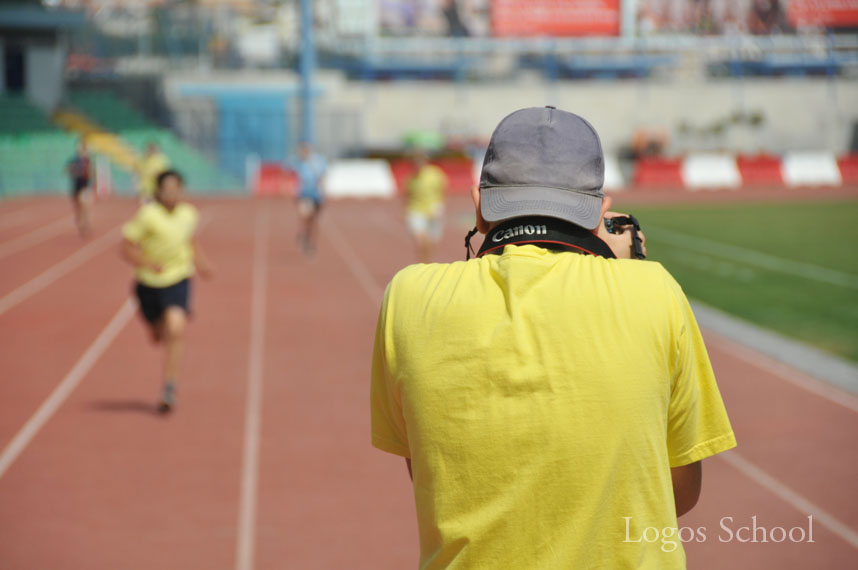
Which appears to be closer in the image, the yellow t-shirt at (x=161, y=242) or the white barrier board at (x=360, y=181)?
the yellow t-shirt at (x=161, y=242)

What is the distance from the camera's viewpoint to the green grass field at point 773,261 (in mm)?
13461

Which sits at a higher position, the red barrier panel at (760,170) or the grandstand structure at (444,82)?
the grandstand structure at (444,82)

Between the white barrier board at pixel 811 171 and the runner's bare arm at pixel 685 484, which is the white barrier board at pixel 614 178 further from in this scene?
the runner's bare arm at pixel 685 484

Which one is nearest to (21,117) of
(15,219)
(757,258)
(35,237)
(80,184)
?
(15,219)

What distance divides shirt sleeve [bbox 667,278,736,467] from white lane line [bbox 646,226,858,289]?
1525 cm

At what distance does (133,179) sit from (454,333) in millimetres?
35431

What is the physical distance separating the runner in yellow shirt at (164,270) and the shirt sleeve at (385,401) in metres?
7.16

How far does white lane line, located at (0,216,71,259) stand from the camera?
21.1 metres

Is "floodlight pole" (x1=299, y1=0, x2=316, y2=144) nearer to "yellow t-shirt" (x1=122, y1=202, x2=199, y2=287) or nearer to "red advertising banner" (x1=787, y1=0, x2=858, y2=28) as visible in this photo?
"yellow t-shirt" (x1=122, y1=202, x2=199, y2=287)

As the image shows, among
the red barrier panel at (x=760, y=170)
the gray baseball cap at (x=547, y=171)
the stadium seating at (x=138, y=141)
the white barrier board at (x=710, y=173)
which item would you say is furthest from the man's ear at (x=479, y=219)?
the red barrier panel at (x=760, y=170)

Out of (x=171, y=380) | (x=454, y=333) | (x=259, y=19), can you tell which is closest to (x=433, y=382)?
(x=454, y=333)

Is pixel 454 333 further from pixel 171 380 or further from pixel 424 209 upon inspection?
pixel 424 209

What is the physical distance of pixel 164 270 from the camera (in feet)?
29.9

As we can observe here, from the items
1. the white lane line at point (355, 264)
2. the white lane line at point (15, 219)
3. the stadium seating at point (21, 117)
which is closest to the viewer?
the white lane line at point (355, 264)
